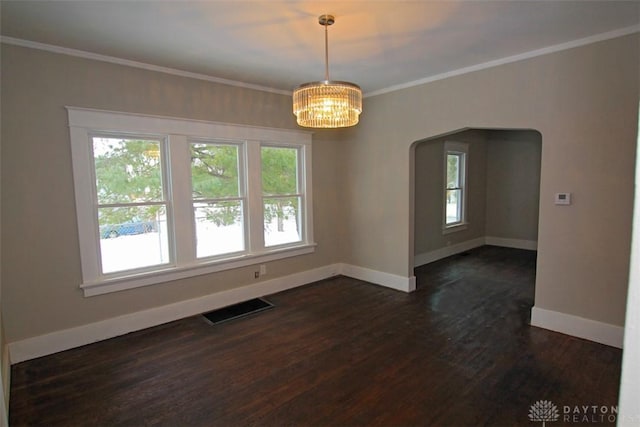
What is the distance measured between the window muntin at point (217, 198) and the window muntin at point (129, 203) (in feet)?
1.24

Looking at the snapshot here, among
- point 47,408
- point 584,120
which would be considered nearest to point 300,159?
point 584,120

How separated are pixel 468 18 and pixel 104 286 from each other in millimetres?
3905

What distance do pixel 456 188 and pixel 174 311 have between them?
5.49 m

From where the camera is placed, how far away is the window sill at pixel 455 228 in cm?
647

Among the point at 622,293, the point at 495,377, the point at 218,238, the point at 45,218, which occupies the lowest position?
the point at 495,377

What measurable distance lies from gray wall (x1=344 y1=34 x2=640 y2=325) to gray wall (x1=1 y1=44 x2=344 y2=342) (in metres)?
3.13

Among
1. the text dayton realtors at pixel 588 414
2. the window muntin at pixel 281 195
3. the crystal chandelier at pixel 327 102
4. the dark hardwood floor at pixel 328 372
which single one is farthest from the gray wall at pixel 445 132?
the crystal chandelier at pixel 327 102

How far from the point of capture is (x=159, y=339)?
11.0ft

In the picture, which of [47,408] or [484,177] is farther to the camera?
[484,177]

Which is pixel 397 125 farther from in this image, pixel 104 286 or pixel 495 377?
pixel 104 286

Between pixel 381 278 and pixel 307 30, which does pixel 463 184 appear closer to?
pixel 381 278
